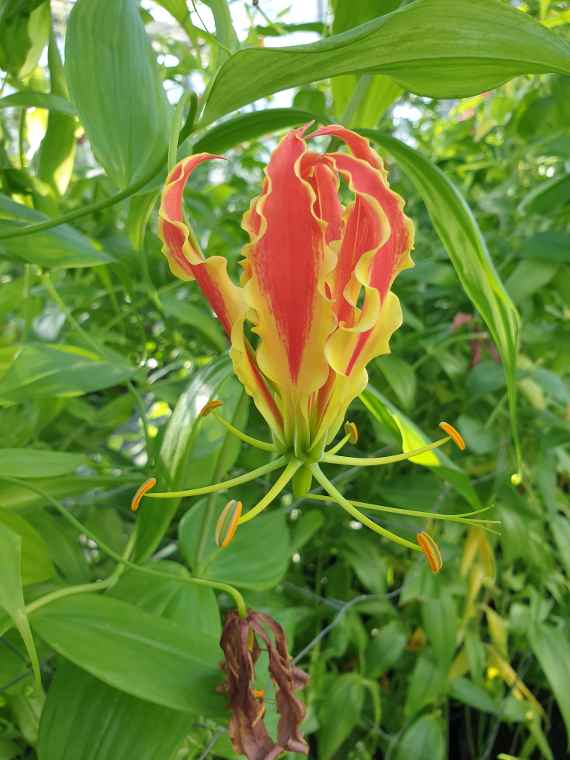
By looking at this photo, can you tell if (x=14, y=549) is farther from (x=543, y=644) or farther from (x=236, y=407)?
(x=543, y=644)

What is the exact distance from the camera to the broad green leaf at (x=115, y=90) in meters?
0.52

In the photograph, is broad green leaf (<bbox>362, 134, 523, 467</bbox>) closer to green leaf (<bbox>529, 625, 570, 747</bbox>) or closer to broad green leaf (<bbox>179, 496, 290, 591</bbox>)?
broad green leaf (<bbox>179, 496, 290, 591</bbox>)

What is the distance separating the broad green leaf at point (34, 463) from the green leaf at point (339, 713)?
534mm

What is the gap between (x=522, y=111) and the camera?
1.14 meters

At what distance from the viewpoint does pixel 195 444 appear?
665 millimetres

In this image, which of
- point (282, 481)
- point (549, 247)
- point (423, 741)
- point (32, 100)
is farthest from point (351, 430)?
point (423, 741)

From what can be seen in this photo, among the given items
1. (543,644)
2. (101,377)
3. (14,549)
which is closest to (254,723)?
(14,549)

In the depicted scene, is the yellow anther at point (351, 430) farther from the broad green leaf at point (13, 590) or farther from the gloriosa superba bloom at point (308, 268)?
the broad green leaf at point (13, 590)

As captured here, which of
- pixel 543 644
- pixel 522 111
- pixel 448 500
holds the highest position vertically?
pixel 522 111

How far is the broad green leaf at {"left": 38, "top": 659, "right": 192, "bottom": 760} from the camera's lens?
559mm

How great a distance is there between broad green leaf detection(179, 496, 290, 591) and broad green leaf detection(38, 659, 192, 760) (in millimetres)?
139

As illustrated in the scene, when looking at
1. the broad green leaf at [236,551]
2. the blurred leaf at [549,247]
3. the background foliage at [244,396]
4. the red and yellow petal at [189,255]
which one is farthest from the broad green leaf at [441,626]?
the red and yellow petal at [189,255]

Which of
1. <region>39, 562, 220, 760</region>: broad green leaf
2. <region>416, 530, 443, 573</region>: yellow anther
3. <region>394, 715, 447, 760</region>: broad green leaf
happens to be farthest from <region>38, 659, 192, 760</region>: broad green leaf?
<region>394, 715, 447, 760</region>: broad green leaf

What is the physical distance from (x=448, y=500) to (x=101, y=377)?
1.79ft
